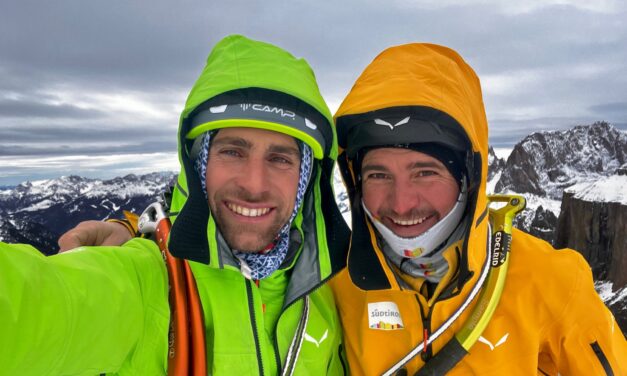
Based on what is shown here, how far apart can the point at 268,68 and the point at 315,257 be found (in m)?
2.05

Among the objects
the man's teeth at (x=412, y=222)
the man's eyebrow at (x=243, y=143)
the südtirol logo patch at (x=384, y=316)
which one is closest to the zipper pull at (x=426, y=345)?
the südtirol logo patch at (x=384, y=316)

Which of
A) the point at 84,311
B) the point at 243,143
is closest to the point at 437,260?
the point at 243,143

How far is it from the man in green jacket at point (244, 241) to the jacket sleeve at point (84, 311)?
2 centimetres

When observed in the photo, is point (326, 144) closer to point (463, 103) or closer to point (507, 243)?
point (463, 103)

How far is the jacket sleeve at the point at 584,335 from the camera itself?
453cm

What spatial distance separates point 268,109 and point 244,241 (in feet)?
4.39

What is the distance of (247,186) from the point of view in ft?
13.7

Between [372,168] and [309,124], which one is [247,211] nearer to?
[309,124]

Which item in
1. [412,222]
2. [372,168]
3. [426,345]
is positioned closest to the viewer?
[426,345]

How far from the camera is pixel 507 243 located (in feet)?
16.5

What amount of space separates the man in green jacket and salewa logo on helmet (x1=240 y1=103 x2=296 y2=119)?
0.04 ft

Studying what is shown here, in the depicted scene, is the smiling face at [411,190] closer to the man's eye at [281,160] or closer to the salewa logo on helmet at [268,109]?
the man's eye at [281,160]

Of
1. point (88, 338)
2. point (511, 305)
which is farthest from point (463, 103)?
point (88, 338)

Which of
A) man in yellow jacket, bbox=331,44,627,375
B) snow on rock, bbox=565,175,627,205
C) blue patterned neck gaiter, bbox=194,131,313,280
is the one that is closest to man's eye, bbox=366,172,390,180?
man in yellow jacket, bbox=331,44,627,375
